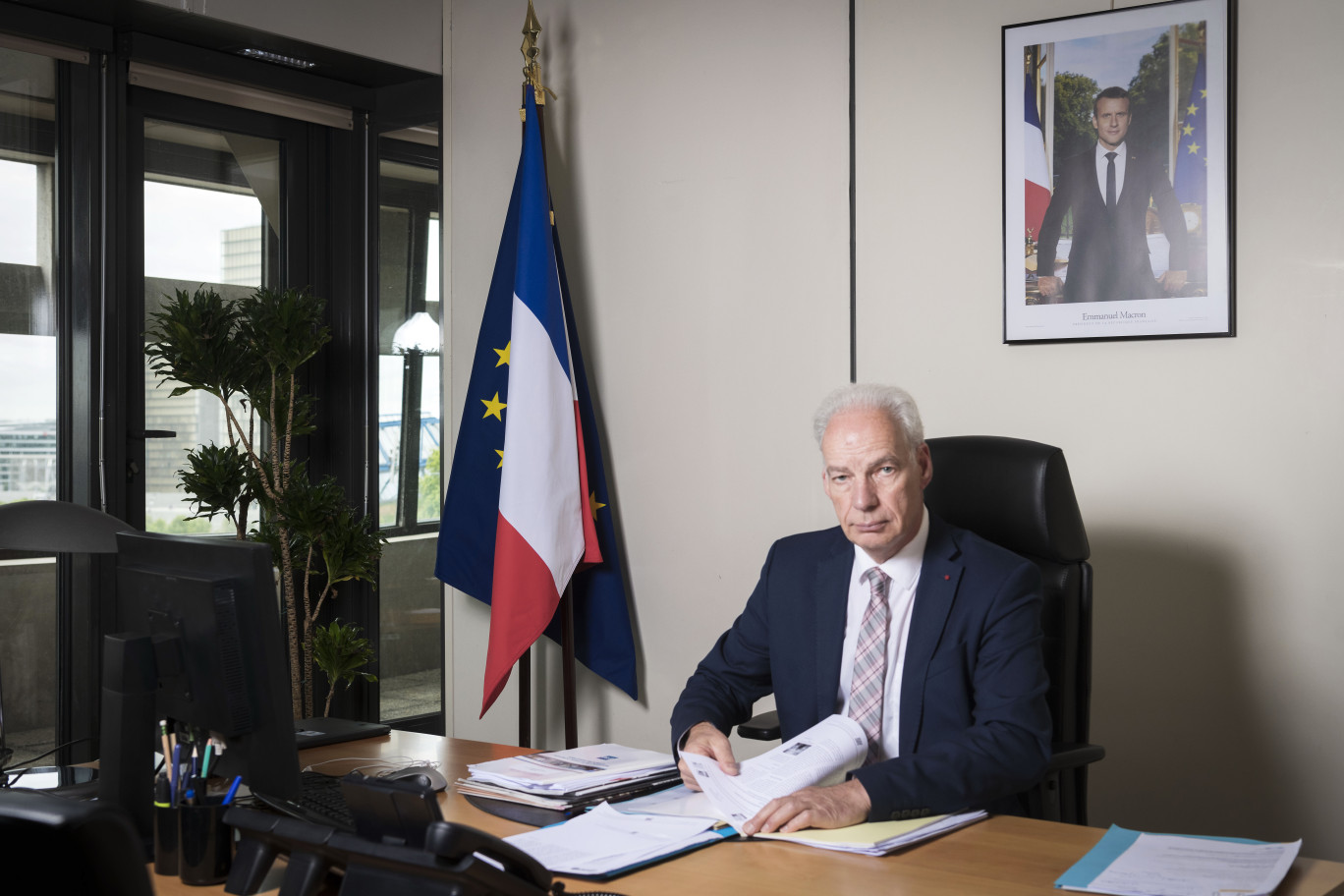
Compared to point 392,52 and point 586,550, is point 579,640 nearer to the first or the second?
point 586,550

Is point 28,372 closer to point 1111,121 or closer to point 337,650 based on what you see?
point 337,650

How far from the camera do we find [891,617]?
6.48ft

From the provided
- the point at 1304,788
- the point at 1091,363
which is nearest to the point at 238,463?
the point at 1091,363

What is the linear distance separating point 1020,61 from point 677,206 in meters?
1.01

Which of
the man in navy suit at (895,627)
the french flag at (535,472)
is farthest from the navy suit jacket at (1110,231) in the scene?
the french flag at (535,472)

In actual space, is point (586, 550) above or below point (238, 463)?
below

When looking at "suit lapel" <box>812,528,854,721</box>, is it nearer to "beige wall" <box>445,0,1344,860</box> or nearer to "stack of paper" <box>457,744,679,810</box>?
"stack of paper" <box>457,744,679,810</box>

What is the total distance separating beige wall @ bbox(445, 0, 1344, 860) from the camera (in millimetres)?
2475

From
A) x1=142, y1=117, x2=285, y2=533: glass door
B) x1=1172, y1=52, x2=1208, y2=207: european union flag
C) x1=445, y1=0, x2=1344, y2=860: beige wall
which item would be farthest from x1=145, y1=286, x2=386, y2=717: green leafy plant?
x1=1172, y1=52, x2=1208, y2=207: european union flag

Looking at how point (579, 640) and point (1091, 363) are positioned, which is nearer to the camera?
point (1091, 363)

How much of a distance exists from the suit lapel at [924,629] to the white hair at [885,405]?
0.20 meters

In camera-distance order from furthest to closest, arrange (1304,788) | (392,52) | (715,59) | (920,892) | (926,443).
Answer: (392,52) < (715,59) < (1304,788) < (926,443) < (920,892)

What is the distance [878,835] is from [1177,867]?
345 mm

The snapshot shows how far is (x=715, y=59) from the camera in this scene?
3287 mm
